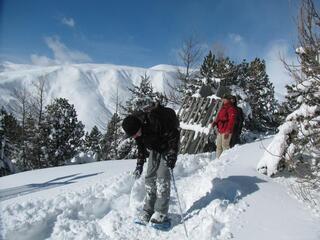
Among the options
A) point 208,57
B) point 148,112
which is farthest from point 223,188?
point 208,57

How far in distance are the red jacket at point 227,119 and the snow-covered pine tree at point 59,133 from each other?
16.2 m

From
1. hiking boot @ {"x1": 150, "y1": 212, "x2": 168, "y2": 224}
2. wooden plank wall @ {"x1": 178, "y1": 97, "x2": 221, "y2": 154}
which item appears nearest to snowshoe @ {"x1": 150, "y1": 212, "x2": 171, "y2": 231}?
hiking boot @ {"x1": 150, "y1": 212, "x2": 168, "y2": 224}

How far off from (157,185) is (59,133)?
19.1m

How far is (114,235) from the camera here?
4570mm

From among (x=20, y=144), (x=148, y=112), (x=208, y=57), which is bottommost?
(x=20, y=144)

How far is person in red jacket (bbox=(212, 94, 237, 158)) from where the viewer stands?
8422 mm

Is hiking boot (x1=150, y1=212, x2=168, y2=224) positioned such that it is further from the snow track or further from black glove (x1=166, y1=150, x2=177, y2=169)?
black glove (x1=166, y1=150, x2=177, y2=169)

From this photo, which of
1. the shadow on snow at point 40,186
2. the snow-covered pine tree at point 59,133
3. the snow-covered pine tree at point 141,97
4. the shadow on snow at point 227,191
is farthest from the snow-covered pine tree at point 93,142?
the shadow on snow at point 227,191

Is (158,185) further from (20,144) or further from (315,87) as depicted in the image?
(20,144)

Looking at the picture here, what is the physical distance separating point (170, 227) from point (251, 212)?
3.67ft

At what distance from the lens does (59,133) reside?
74.8 feet

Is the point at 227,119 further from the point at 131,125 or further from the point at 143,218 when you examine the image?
the point at 131,125

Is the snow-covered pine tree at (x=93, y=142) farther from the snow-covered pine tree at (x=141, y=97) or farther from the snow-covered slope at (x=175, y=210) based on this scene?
the snow-covered slope at (x=175, y=210)

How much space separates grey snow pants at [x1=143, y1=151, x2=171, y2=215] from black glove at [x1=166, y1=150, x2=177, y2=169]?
0.25ft
